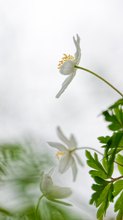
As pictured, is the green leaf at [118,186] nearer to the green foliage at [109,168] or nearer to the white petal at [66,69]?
the green foliage at [109,168]

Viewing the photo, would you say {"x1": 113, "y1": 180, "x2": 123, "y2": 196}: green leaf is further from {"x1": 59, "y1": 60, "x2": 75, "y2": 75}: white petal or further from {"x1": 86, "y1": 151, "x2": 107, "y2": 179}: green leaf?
{"x1": 59, "y1": 60, "x2": 75, "y2": 75}: white petal

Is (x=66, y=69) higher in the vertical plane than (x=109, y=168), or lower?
higher

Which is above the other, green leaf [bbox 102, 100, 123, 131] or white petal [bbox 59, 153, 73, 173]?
green leaf [bbox 102, 100, 123, 131]

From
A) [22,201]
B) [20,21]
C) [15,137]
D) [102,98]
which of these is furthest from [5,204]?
[20,21]

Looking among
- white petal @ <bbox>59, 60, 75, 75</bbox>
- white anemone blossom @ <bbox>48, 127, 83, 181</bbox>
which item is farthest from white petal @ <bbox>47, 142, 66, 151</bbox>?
white petal @ <bbox>59, 60, 75, 75</bbox>

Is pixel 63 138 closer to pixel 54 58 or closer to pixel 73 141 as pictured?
pixel 73 141

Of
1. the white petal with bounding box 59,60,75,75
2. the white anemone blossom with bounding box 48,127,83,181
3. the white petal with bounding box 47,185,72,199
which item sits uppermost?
the white petal with bounding box 59,60,75,75

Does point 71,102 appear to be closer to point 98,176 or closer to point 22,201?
point 22,201

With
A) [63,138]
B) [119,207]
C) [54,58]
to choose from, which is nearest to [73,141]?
[63,138]

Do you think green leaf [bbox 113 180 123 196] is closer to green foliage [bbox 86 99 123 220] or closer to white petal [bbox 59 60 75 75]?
green foliage [bbox 86 99 123 220]
